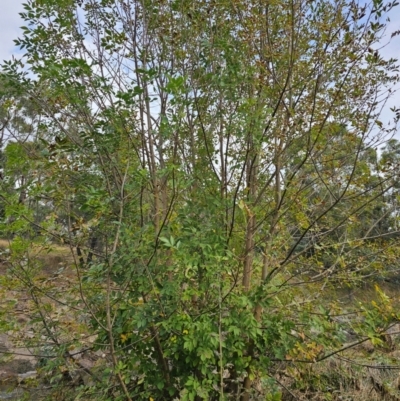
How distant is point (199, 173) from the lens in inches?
106

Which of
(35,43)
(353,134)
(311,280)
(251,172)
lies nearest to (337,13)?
(353,134)

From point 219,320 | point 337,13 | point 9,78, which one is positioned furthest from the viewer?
point 337,13

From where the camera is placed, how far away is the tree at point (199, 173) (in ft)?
7.14

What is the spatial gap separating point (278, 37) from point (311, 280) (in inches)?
84.7

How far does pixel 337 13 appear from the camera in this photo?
8.66 ft

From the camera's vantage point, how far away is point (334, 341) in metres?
2.46

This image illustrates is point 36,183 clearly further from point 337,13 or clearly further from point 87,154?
point 337,13

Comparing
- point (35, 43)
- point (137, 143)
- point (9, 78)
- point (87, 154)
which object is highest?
point (35, 43)

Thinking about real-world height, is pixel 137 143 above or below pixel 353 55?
below

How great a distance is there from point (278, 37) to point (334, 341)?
8.45ft

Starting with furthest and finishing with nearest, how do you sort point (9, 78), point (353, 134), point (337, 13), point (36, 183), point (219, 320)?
point (353, 134)
point (337, 13)
point (9, 78)
point (219, 320)
point (36, 183)

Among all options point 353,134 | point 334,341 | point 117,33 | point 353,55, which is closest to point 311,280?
point 334,341

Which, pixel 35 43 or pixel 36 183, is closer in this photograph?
pixel 36 183

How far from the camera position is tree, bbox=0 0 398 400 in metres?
2.18
